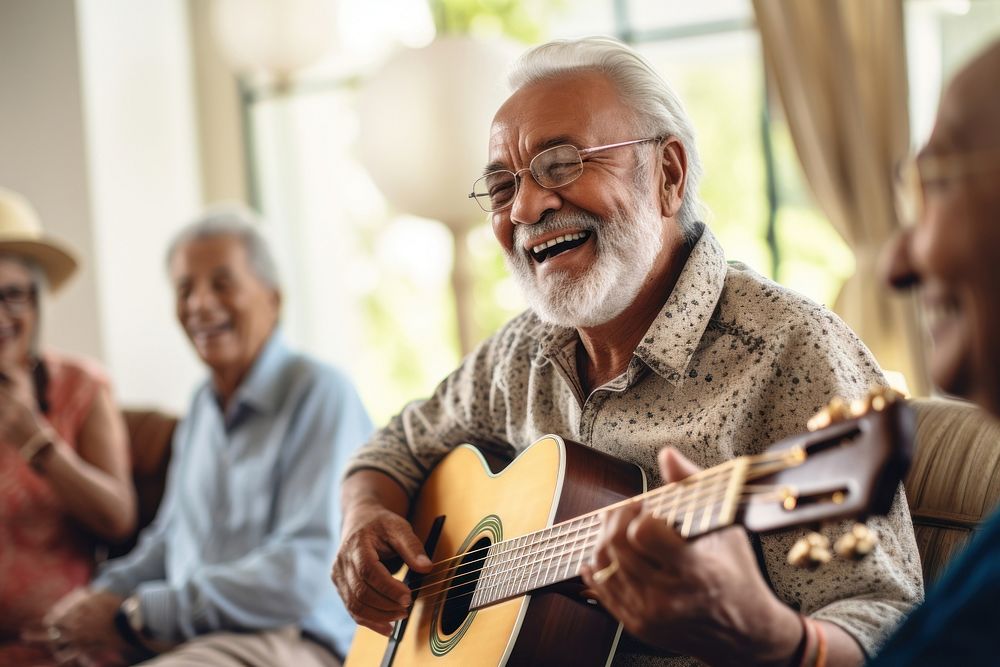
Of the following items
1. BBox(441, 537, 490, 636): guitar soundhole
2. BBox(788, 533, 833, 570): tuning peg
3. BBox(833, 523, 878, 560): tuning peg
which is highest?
BBox(833, 523, 878, 560): tuning peg

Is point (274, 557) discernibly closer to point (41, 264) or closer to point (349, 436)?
point (349, 436)

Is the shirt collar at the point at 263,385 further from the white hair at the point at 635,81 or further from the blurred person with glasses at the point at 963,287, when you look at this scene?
the blurred person with glasses at the point at 963,287

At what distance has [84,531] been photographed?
9.20ft

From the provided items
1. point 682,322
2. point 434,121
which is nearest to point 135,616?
point 682,322

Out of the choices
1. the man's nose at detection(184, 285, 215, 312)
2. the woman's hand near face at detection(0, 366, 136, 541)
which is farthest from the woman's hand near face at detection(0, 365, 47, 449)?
the man's nose at detection(184, 285, 215, 312)

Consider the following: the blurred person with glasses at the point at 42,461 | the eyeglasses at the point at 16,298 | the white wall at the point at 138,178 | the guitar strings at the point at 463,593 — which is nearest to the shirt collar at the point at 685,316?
the guitar strings at the point at 463,593

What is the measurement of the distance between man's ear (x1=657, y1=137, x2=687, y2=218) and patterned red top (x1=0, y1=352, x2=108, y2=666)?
6.31 ft

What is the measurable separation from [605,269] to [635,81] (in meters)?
0.33

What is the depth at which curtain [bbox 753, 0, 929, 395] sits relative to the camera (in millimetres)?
3467

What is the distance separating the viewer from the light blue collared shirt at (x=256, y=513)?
228cm

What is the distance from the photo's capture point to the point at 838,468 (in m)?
0.96

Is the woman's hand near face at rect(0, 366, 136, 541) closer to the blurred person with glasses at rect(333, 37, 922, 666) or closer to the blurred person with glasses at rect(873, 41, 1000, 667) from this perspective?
the blurred person with glasses at rect(333, 37, 922, 666)

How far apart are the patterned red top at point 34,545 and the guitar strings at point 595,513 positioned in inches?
56.9

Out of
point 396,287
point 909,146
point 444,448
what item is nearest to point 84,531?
point 444,448
